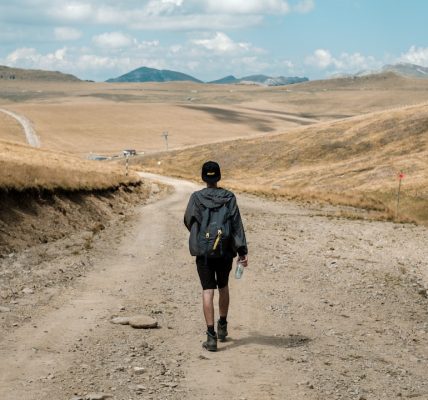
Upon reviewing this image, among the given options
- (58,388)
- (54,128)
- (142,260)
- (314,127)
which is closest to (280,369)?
(58,388)

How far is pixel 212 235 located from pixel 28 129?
146170mm

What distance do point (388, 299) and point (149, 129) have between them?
163m

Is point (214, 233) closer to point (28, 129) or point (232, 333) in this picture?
point (232, 333)

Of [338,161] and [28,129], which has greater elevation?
[28,129]

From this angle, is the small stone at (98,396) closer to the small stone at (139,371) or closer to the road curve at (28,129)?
the small stone at (139,371)

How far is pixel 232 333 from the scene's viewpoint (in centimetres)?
984

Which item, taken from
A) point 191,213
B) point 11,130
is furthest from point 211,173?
point 11,130

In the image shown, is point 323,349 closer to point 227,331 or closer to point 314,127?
point 227,331

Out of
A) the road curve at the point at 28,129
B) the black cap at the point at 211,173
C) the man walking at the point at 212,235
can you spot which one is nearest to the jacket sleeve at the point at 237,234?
the man walking at the point at 212,235

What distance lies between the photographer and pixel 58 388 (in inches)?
284

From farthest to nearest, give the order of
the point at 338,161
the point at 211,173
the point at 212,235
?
the point at 338,161, the point at 211,173, the point at 212,235

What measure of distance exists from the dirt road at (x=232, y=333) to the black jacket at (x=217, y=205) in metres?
1.55

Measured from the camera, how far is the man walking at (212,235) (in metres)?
8.76

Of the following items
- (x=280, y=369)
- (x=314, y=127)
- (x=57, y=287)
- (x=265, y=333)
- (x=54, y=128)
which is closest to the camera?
(x=280, y=369)
